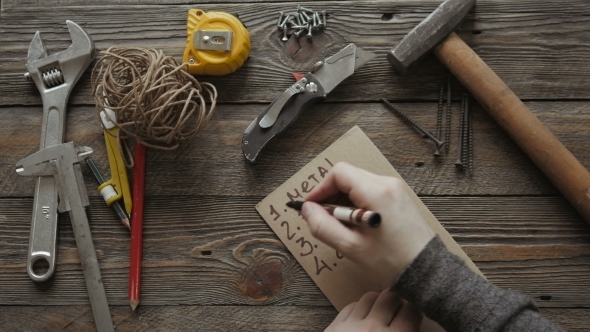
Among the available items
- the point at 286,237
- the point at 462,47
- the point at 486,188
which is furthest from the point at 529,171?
the point at 286,237

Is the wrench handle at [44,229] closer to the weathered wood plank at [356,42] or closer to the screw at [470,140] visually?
the weathered wood plank at [356,42]

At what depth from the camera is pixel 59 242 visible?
3.26ft

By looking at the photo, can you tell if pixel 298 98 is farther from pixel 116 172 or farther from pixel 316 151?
pixel 116 172

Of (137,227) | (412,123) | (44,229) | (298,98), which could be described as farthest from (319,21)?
(44,229)

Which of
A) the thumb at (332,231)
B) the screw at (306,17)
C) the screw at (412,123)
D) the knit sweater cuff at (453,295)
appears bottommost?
the thumb at (332,231)

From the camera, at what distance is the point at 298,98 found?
0.98 metres

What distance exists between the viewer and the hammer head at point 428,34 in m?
0.97

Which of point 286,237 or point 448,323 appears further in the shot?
point 286,237

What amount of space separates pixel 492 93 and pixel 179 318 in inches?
27.7

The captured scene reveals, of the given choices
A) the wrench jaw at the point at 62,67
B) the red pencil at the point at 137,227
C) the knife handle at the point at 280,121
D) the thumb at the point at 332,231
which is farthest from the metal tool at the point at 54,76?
the thumb at the point at 332,231

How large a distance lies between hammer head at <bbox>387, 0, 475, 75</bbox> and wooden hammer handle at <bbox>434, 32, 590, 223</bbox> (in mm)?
21

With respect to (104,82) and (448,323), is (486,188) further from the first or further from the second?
(104,82)

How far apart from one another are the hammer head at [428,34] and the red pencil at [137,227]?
0.52 m

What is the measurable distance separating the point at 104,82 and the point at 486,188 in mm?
709
